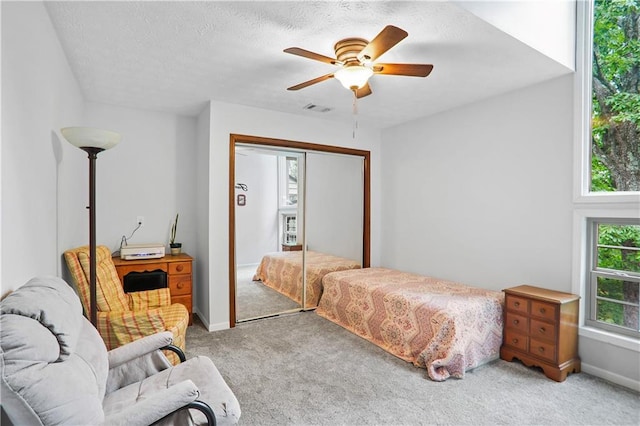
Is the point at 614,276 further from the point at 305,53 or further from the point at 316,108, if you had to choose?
the point at 316,108

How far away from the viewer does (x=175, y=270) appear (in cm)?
364

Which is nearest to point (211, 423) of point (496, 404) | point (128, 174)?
point (496, 404)

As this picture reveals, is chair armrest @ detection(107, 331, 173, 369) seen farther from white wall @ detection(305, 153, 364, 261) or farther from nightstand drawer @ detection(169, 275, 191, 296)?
white wall @ detection(305, 153, 364, 261)

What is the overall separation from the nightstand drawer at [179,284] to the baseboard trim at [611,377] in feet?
12.4

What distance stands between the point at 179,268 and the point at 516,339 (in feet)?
11.0

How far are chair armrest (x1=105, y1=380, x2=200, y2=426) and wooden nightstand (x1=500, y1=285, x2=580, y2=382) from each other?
260cm

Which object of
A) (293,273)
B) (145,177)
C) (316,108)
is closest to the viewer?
(316,108)

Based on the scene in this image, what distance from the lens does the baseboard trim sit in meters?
2.44

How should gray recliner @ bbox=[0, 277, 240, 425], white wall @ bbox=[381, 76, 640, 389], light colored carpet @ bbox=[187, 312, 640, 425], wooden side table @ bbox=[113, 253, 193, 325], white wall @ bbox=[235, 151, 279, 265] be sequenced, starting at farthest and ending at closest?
white wall @ bbox=[235, 151, 279, 265]
wooden side table @ bbox=[113, 253, 193, 325]
white wall @ bbox=[381, 76, 640, 389]
light colored carpet @ bbox=[187, 312, 640, 425]
gray recliner @ bbox=[0, 277, 240, 425]

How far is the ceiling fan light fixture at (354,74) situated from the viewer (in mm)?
2238

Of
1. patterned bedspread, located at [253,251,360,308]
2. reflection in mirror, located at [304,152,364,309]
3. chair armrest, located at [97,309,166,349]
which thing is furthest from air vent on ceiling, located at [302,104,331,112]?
chair armrest, located at [97,309,166,349]

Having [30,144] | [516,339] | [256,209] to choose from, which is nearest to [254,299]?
[256,209]

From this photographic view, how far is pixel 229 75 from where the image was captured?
2.88 m

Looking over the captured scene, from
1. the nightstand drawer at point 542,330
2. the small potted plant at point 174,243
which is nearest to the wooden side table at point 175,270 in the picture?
the small potted plant at point 174,243
